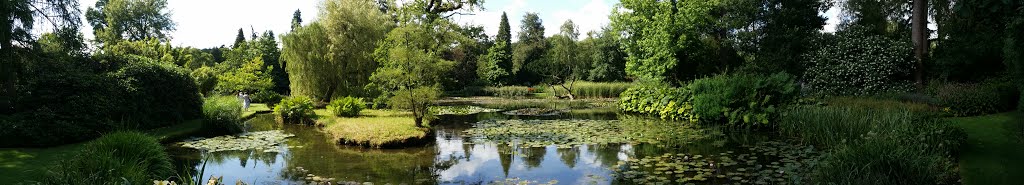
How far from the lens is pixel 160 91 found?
12.8 meters

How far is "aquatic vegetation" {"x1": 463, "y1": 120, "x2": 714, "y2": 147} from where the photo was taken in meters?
11.3

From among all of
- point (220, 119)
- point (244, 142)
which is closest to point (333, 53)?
point (220, 119)

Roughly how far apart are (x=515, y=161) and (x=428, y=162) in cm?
146

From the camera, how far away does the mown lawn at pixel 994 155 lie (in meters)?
5.99

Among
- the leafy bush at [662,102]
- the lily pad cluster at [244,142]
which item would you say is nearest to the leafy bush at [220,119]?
the lily pad cluster at [244,142]

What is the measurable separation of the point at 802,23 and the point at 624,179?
17442 mm

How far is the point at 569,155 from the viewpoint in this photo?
377 inches

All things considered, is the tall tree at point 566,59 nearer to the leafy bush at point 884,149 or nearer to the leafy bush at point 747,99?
the leafy bush at point 747,99

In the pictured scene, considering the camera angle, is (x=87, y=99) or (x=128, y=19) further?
(x=128, y=19)

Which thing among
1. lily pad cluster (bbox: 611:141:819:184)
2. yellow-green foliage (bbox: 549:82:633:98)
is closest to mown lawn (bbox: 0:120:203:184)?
lily pad cluster (bbox: 611:141:819:184)

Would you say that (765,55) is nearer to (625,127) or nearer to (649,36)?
(649,36)

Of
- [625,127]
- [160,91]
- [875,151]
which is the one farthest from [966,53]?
[160,91]

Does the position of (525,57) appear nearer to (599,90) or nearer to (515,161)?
(599,90)

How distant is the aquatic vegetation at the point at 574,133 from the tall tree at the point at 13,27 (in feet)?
28.9
